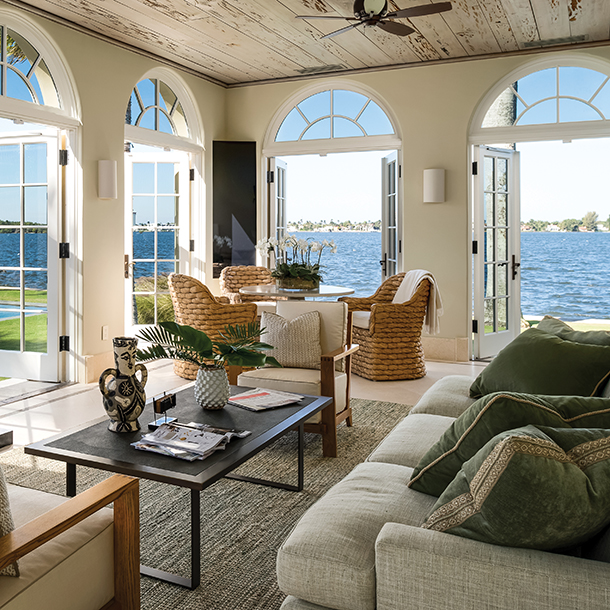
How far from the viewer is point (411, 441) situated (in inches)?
84.8

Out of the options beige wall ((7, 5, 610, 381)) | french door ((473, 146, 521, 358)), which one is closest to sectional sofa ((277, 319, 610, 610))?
beige wall ((7, 5, 610, 381))

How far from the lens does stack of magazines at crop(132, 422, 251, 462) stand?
2.09m

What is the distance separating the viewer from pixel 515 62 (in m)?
5.56

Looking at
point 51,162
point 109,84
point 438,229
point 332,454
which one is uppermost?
point 109,84

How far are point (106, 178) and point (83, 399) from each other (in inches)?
73.3

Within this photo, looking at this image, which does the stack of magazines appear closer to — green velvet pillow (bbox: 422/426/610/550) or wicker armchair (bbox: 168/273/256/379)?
green velvet pillow (bbox: 422/426/610/550)

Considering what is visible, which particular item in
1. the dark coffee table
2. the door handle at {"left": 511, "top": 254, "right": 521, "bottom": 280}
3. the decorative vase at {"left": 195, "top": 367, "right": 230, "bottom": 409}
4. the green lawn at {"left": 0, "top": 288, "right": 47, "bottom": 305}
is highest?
the door handle at {"left": 511, "top": 254, "right": 521, "bottom": 280}

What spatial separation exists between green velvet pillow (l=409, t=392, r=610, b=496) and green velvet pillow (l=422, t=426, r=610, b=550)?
121 millimetres

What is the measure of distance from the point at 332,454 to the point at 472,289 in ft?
10.7

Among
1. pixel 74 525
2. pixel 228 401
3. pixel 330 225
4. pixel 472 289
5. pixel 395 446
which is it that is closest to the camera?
pixel 74 525

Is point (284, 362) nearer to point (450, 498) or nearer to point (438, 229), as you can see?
point (450, 498)

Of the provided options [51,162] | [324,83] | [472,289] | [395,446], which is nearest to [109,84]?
[51,162]

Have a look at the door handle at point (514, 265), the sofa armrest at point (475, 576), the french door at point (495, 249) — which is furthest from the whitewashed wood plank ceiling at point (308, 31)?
the sofa armrest at point (475, 576)

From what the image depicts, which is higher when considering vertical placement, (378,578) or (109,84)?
(109,84)
